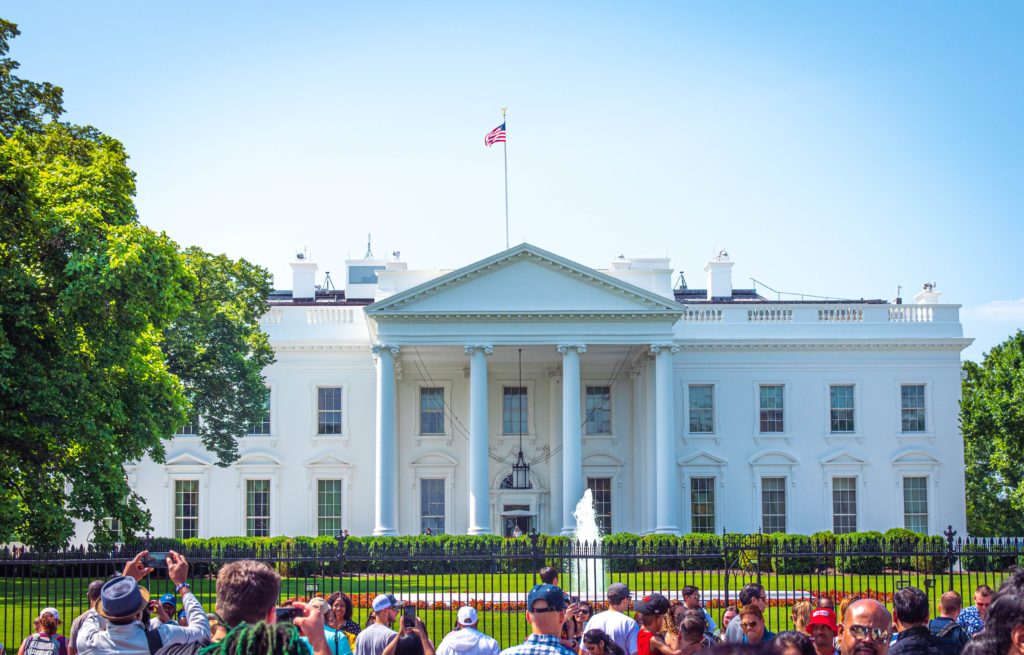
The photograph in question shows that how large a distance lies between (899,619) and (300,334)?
39.7 m

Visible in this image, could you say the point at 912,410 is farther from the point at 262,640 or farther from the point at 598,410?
the point at 262,640

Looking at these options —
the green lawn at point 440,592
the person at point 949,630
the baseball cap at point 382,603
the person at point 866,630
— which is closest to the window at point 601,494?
the green lawn at point 440,592

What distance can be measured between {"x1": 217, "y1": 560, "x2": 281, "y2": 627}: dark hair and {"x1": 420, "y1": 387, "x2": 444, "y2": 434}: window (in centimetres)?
3994

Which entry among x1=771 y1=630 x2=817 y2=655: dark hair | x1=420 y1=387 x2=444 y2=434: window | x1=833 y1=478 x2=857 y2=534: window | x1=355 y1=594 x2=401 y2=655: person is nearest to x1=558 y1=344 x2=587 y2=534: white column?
x1=420 y1=387 x2=444 y2=434: window

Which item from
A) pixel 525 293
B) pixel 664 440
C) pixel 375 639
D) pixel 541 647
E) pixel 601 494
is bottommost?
pixel 601 494

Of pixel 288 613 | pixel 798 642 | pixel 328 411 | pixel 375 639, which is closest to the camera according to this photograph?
pixel 798 642

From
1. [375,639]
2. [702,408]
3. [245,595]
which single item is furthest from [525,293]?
[245,595]

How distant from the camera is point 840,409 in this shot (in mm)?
45625

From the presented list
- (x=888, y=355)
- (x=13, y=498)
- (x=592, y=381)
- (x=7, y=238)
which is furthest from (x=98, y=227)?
(x=888, y=355)

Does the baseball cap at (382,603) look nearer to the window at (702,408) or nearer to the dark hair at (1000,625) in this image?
the dark hair at (1000,625)

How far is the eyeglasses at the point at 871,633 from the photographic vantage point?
677 centimetres

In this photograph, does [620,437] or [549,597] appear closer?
[549,597]

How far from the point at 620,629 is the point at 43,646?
522cm

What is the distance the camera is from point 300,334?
4575cm
